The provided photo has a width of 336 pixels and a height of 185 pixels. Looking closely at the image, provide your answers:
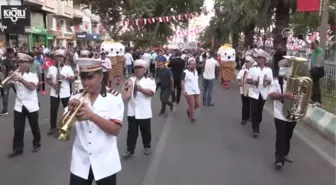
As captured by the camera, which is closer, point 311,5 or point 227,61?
point 311,5

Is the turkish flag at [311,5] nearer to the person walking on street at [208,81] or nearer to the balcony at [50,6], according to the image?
the person walking on street at [208,81]

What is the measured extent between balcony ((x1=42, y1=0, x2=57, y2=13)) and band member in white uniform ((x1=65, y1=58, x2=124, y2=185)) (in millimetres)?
37961

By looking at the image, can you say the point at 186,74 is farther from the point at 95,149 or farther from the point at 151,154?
the point at 95,149

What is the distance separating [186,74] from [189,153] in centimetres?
425

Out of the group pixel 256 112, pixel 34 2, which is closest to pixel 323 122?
pixel 256 112

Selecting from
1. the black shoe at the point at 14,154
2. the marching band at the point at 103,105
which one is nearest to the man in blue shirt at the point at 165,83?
the marching band at the point at 103,105

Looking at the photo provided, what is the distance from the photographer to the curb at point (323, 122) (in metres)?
9.56

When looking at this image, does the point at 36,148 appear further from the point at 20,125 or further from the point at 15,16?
the point at 15,16

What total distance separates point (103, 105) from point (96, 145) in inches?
12.9

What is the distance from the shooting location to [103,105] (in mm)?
3795

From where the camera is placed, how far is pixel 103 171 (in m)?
3.82

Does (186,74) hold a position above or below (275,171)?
above

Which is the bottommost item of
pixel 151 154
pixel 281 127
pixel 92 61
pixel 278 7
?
pixel 151 154

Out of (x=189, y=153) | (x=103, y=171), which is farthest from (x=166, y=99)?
(x=103, y=171)
